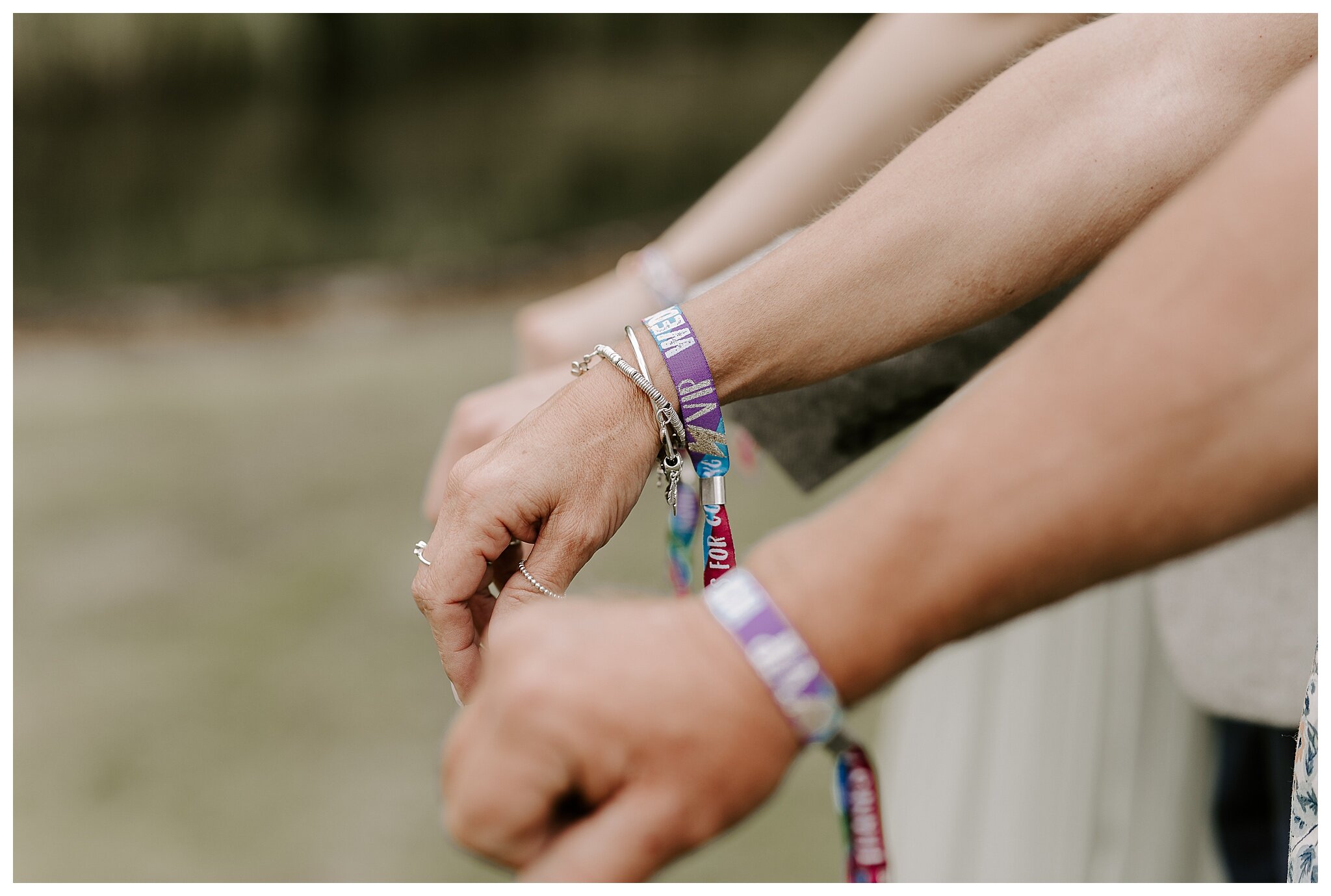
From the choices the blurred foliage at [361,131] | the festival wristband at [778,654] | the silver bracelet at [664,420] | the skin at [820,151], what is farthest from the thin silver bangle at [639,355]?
the blurred foliage at [361,131]

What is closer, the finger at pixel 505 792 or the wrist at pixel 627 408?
the finger at pixel 505 792

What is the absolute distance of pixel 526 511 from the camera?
0.51m

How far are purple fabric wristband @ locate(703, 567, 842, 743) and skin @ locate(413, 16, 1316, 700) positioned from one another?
0.62 ft

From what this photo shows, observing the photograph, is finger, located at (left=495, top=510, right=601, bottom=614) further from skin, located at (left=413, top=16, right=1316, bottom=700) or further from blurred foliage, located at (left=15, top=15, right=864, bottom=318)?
blurred foliage, located at (left=15, top=15, right=864, bottom=318)

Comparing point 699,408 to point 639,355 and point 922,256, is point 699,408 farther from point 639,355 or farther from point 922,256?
point 922,256

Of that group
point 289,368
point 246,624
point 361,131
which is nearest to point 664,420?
point 246,624

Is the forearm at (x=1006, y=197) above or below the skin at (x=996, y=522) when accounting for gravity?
above

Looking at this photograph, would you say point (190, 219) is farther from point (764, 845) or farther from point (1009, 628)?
point (1009, 628)

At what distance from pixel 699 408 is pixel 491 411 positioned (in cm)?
16

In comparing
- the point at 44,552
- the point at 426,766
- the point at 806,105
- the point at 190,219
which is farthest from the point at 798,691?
the point at 190,219

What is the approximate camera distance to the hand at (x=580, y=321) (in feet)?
2.82

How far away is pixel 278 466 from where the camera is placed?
2.13 m

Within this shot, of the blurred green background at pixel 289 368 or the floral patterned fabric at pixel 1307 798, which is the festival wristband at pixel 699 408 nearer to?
the blurred green background at pixel 289 368

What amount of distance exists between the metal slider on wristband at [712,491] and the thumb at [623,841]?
230 mm
